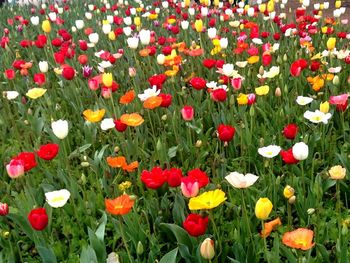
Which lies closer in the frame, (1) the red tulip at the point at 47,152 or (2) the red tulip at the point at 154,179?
(2) the red tulip at the point at 154,179

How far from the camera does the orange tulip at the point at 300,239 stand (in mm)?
1640

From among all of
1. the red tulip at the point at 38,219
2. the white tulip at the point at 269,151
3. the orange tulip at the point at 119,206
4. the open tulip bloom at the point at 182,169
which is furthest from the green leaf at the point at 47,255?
the white tulip at the point at 269,151

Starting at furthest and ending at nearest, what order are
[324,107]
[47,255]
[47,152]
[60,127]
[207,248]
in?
1. [324,107]
2. [60,127]
3. [47,152]
4. [47,255]
5. [207,248]

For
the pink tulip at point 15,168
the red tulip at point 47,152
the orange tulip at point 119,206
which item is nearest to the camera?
the orange tulip at point 119,206

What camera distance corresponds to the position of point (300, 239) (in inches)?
65.9

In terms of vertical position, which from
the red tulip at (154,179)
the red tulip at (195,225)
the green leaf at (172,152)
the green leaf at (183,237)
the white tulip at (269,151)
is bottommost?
the green leaf at (172,152)

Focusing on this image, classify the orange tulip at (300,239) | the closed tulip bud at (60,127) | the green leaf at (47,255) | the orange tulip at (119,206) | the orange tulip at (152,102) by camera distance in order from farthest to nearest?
the orange tulip at (152,102) → the closed tulip bud at (60,127) → the green leaf at (47,255) → the orange tulip at (119,206) → the orange tulip at (300,239)

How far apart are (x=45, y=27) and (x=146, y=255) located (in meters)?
3.33

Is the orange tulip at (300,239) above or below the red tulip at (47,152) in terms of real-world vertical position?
below

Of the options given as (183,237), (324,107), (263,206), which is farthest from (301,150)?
(324,107)

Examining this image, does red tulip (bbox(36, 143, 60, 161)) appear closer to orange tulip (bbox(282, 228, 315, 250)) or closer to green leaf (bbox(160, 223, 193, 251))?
green leaf (bbox(160, 223, 193, 251))

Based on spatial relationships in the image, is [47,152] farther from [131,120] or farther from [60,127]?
[131,120]

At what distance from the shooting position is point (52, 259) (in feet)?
6.56

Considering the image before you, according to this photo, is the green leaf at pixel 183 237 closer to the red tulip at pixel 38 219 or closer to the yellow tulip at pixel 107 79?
the red tulip at pixel 38 219
